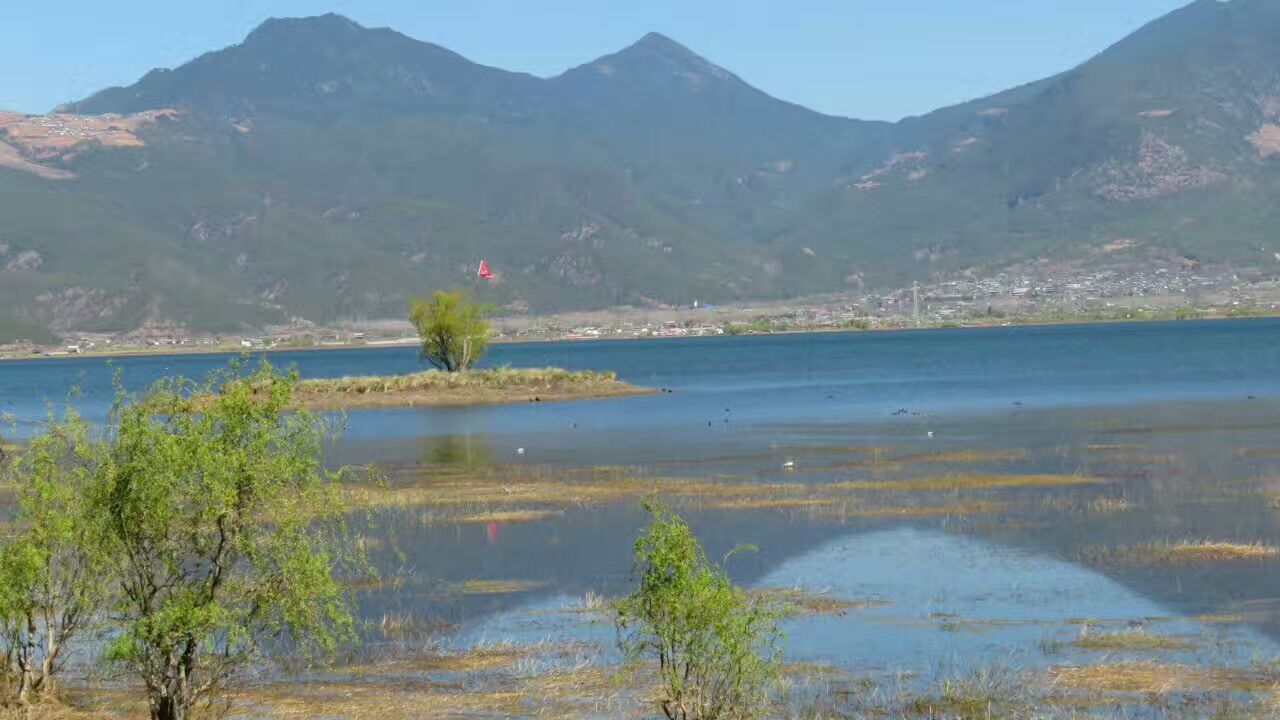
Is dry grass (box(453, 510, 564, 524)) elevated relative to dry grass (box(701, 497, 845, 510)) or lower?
elevated

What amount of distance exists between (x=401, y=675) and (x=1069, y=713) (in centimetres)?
1199

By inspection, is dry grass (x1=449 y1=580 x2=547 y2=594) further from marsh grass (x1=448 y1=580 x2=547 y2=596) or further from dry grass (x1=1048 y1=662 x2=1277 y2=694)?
dry grass (x1=1048 y1=662 x2=1277 y2=694)

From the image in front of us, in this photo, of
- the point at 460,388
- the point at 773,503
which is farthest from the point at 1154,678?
the point at 460,388

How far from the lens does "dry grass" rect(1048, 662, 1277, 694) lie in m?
28.3

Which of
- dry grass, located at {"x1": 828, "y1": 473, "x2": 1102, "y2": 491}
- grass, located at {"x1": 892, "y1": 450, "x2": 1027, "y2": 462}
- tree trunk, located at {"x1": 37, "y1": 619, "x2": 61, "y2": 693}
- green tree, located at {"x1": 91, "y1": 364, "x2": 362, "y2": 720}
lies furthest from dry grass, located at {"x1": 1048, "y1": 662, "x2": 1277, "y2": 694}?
grass, located at {"x1": 892, "y1": 450, "x2": 1027, "y2": 462}

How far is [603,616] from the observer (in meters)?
36.6

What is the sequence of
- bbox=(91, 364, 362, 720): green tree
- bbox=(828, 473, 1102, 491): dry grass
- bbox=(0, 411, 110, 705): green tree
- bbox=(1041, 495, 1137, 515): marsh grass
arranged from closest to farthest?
bbox=(91, 364, 362, 720): green tree → bbox=(0, 411, 110, 705): green tree → bbox=(1041, 495, 1137, 515): marsh grass → bbox=(828, 473, 1102, 491): dry grass

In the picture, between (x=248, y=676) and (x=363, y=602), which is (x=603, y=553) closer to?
(x=363, y=602)

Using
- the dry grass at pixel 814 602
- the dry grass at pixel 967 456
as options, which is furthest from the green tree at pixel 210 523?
the dry grass at pixel 967 456

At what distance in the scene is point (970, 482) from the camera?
61.1m

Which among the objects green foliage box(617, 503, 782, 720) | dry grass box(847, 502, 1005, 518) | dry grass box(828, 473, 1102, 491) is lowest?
dry grass box(828, 473, 1102, 491)

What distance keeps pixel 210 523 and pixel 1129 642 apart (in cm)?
1734

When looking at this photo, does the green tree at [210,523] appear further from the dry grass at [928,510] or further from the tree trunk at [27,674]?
the dry grass at [928,510]

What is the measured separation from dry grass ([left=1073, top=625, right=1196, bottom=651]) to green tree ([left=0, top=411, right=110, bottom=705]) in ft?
59.2
